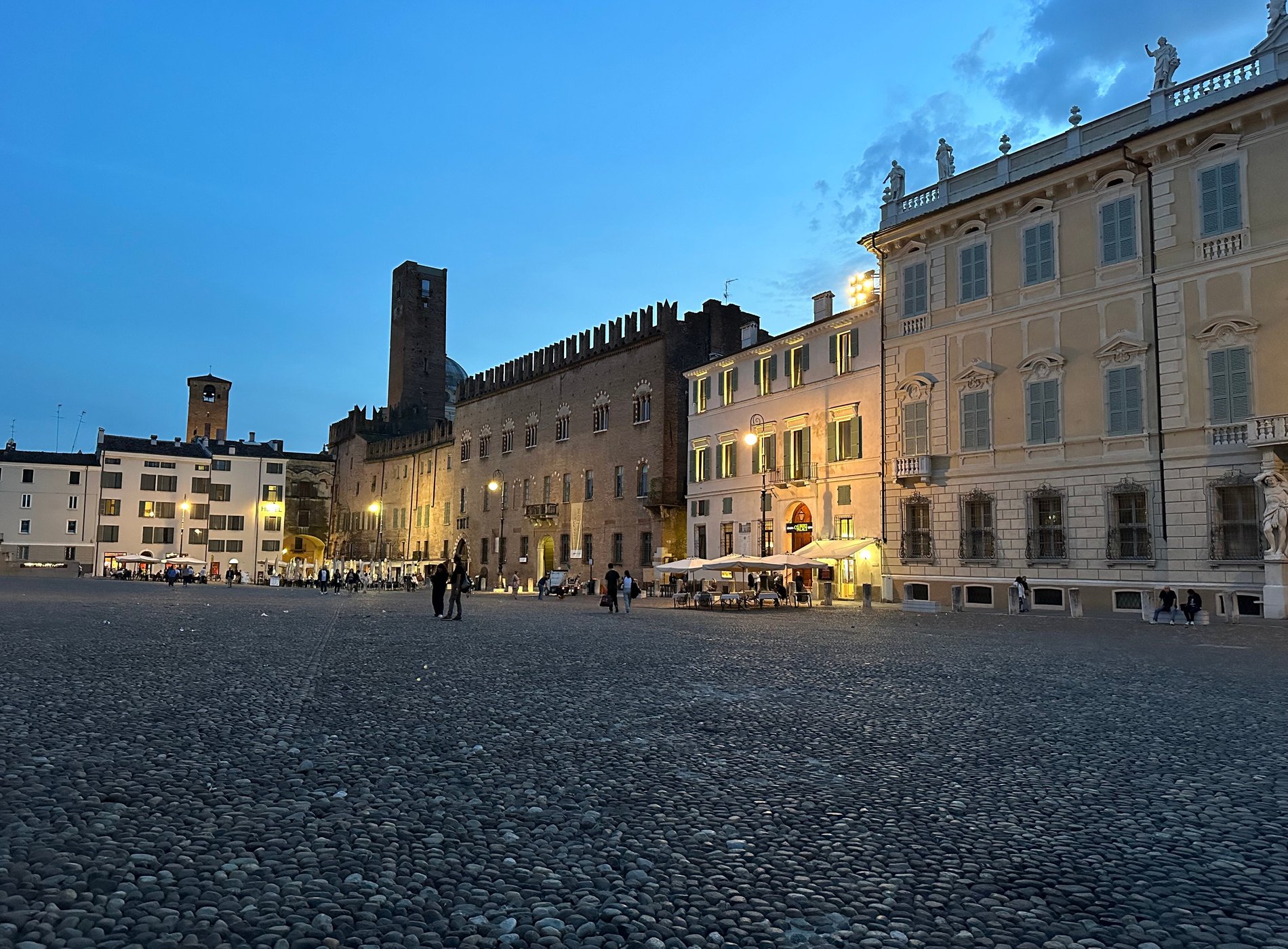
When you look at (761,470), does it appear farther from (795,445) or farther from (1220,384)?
(1220,384)

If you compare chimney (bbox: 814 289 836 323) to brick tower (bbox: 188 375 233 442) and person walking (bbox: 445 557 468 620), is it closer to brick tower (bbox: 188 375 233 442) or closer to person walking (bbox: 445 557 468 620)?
person walking (bbox: 445 557 468 620)

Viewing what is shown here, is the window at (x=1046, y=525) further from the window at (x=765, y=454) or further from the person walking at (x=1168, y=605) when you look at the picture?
the window at (x=765, y=454)

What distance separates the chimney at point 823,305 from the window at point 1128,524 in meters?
15.3

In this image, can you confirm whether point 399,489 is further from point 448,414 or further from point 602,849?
point 602,849

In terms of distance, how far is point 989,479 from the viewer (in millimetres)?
27781

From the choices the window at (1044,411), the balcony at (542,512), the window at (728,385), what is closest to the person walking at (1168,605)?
the window at (1044,411)

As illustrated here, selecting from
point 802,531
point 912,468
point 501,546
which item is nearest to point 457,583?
point 912,468

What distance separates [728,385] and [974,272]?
14.0 m

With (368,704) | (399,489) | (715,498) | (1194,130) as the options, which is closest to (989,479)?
(1194,130)

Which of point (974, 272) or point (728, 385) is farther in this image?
point (728, 385)

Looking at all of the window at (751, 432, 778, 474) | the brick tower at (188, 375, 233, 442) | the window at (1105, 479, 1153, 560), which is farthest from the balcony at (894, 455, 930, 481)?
the brick tower at (188, 375, 233, 442)

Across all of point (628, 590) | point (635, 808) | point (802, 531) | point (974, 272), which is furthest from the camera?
point (802, 531)

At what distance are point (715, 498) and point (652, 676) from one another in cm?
3022

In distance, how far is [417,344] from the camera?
80.0m
